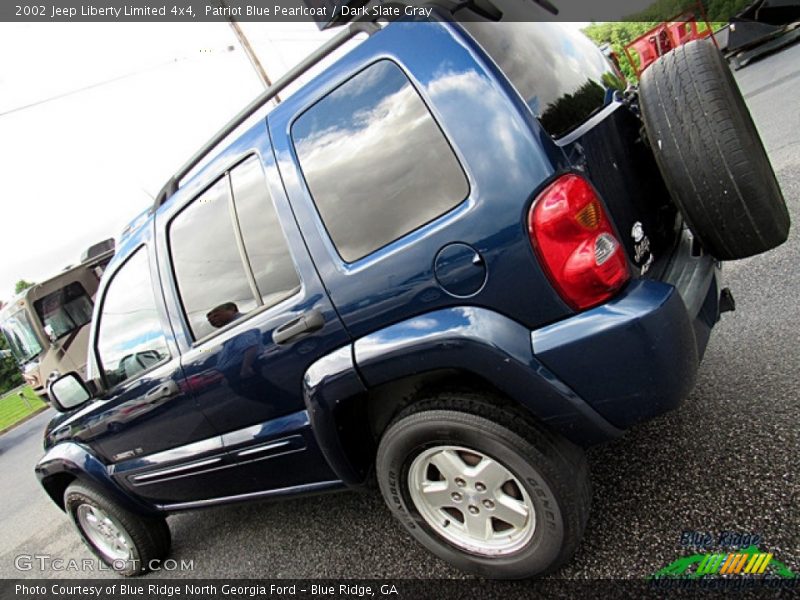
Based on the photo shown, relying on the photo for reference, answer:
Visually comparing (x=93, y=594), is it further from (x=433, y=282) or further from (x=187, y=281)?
(x=433, y=282)

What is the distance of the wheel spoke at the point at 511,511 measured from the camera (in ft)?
6.04

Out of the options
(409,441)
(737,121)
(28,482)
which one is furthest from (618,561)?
(28,482)

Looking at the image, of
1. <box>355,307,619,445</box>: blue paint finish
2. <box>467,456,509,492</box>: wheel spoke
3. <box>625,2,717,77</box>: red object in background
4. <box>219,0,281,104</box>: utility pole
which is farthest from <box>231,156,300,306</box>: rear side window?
<box>219,0,281,104</box>: utility pole

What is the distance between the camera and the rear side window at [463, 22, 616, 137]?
1.72 meters

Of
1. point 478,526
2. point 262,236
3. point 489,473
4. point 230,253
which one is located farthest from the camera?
point 230,253

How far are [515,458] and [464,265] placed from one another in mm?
673

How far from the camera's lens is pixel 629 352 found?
1515mm

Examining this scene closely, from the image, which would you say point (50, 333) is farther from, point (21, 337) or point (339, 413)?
point (339, 413)

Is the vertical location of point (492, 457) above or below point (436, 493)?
above

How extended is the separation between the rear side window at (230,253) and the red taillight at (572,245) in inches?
37.1

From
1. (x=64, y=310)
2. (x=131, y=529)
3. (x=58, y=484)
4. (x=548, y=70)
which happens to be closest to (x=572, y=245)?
(x=548, y=70)

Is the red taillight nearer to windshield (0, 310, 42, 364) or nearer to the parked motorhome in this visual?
the parked motorhome

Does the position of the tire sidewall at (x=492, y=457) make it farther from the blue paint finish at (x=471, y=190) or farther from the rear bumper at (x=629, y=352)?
the blue paint finish at (x=471, y=190)

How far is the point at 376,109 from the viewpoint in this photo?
5.75ft
